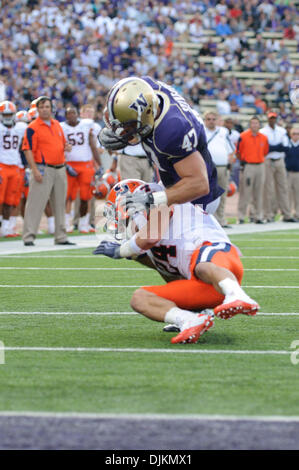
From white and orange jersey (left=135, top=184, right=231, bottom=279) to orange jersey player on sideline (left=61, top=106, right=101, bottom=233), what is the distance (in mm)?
9832

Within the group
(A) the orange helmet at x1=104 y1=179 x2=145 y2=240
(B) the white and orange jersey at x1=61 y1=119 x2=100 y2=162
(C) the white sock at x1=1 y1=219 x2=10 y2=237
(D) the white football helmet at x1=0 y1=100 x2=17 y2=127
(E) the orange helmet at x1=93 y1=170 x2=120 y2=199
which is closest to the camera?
(A) the orange helmet at x1=104 y1=179 x2=145 y2=240

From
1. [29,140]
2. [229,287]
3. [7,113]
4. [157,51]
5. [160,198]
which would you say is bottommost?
[229,287]

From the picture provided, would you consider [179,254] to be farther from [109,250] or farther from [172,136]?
[172,136]

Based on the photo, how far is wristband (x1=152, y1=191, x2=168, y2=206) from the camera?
227 inches

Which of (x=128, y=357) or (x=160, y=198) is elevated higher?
(x=160, y=198)

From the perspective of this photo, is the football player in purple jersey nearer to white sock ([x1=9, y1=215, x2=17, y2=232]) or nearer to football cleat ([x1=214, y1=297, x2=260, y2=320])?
football cleat ([x1=214, y1=297, x2=260, y2=320])

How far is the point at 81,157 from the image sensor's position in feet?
52.5

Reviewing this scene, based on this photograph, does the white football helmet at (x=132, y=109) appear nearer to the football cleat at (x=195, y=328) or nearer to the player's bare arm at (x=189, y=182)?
the player's bare arm at (x=189, y=182)

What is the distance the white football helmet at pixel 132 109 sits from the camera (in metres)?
5.73

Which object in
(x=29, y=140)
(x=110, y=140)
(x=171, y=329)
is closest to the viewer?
(x=110, y=140)

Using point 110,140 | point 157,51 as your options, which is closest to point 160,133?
point 110,140

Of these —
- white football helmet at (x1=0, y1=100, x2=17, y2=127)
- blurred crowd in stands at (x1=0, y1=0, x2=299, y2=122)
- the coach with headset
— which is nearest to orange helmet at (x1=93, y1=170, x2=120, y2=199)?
white football helmet at (x1=0, y1=100, x2=17, y2=127)

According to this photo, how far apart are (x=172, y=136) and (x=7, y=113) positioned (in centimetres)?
993

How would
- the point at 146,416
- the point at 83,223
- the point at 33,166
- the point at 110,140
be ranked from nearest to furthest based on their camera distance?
the point at 146,416 → the point at 110,140 → the point at 33,166 → the point at 83,223
